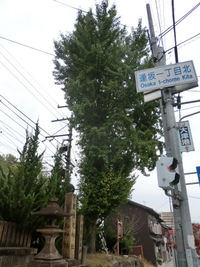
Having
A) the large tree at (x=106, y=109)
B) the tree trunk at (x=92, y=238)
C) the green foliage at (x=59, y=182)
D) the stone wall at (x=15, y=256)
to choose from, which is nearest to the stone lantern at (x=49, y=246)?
the stone wall at (x=15, y=256)

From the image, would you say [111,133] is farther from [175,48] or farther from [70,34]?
[70,34]

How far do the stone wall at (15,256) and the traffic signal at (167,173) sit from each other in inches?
164

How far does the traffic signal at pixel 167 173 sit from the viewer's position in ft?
12.9

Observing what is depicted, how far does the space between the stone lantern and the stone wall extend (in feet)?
2.23

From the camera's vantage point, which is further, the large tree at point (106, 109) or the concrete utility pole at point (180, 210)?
the large tree at point (106, 109)

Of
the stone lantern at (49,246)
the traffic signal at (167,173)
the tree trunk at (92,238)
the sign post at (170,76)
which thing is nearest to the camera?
the traffic signal at (167,173)

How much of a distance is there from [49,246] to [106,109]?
750cm

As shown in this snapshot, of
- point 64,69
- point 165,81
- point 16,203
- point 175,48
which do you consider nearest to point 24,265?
point 16,203

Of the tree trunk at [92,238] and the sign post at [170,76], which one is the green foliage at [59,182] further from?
the sign post at [170,76]

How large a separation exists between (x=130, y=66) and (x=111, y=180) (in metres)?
5.85

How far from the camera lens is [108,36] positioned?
12008 mm

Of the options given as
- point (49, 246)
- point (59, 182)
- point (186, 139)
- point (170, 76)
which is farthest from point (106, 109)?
point (49, 246)

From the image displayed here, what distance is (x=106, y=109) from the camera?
36.8 feet

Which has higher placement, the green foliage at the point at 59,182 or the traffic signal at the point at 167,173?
the green foliage at the point at 59,182
